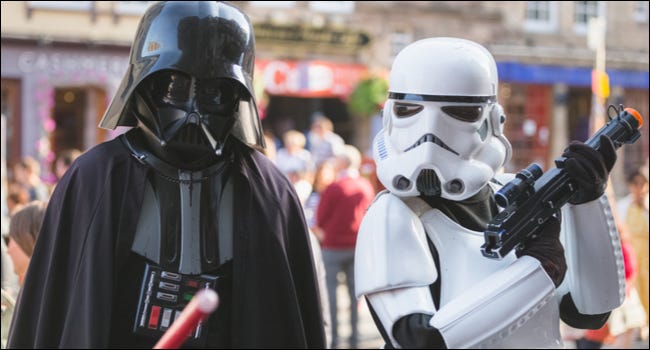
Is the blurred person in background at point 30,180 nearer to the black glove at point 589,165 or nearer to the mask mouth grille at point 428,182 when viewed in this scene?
the mask mouth grille at point 428,182

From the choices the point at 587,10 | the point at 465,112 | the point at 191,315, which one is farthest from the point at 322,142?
the point at 191,315

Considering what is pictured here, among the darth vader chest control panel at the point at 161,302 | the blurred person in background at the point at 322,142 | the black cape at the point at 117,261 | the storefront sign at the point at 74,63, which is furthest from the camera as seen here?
the storefront sign at the point at 74,63

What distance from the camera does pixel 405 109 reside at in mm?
3264

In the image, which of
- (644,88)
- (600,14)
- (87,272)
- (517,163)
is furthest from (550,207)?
(517,163)

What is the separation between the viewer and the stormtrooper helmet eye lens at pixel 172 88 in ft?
9.96

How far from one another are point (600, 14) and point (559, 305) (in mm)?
4923

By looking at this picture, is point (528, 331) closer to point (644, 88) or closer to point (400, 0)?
point (644, 88)

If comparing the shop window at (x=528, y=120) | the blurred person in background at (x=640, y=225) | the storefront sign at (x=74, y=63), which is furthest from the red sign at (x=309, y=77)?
the blurred person in background at (x=640, y=225)

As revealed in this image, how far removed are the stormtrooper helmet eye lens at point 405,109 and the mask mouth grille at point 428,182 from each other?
196 mm

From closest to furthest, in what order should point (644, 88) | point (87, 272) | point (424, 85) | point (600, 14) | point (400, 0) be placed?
point (87, 272)
point (424, 85)
point (600, 14)
point (644, 88)
point (400, 0)

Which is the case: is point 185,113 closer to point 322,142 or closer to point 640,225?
point 640,225

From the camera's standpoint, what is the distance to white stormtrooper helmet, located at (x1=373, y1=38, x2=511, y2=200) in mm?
3186

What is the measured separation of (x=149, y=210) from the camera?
3023 millimetres

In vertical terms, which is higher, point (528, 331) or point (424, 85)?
point (424, 85)
